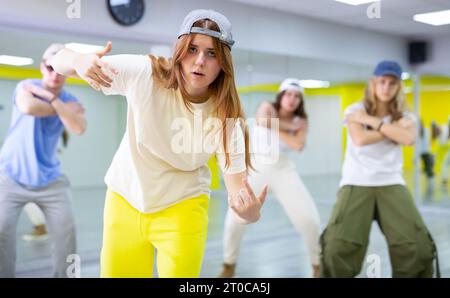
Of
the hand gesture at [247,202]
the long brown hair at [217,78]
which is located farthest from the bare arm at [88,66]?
the hand gesture at [247,202]

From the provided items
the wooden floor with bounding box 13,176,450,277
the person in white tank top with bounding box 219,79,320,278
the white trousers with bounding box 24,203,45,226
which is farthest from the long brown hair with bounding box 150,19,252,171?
the white trousers with bounding box 24,203,45,226

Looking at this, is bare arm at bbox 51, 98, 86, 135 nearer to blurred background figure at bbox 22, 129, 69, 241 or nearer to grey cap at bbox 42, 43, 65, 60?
grey cap at bbox 42, 43, 65, 60

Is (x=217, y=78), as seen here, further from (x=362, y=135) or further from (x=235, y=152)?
(x=362, y=135)

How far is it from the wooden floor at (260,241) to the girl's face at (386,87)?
36.0 inches

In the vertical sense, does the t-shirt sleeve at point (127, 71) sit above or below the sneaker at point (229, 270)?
above

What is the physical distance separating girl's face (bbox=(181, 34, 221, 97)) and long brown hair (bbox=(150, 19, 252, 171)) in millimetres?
12

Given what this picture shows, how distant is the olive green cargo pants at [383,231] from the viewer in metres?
2.76

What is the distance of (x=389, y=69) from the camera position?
2732mm

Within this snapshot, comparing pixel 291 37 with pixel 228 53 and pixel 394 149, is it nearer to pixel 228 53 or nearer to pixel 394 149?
pixel 394 149

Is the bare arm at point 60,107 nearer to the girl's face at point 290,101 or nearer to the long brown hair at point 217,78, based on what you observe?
the long brown hair at point 217,78

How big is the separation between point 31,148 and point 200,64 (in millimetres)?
1251

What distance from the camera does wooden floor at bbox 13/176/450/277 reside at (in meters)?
2.71

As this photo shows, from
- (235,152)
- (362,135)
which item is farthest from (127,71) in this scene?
(362,135)

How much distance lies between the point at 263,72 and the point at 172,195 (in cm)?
198
